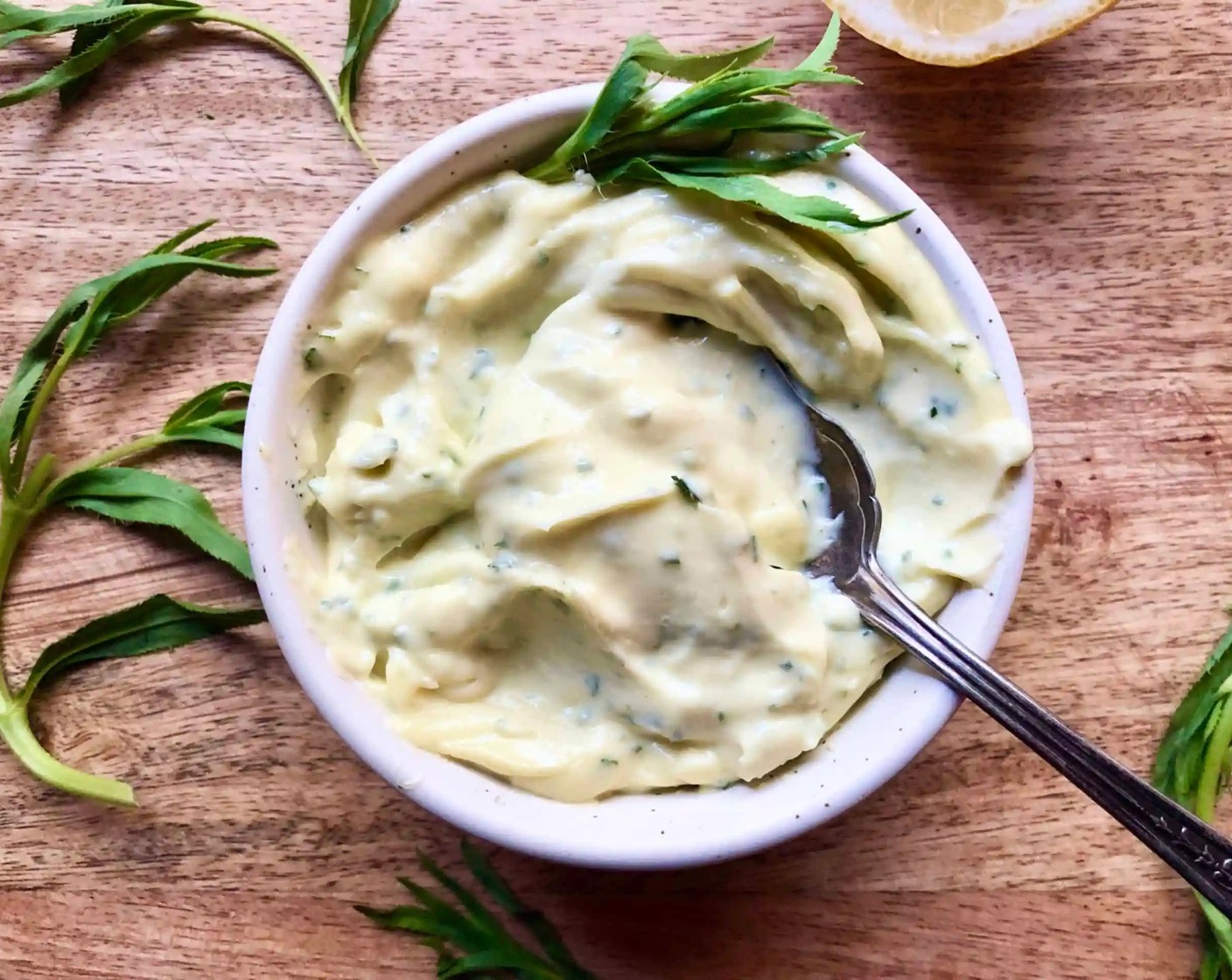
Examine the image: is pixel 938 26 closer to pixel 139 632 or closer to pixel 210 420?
pixel 210 420

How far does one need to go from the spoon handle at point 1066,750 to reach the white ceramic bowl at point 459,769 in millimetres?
46

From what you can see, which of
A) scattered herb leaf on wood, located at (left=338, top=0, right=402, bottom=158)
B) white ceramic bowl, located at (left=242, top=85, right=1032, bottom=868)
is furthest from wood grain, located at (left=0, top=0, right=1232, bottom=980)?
white ceramic bowl, located at (left=242, top=85, right=1032, bottom=868)

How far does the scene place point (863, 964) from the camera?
129 centimetres

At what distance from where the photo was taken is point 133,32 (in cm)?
131

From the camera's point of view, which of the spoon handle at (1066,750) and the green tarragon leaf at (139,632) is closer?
the spoon handle at (1066,750)

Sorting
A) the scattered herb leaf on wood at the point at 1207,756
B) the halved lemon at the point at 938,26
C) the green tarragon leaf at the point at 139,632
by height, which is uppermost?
the halved lemon at the point at 938,26

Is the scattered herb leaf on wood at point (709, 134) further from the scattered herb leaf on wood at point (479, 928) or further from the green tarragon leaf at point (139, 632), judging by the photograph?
the scattered herb leaf on wood at point (479, 928)

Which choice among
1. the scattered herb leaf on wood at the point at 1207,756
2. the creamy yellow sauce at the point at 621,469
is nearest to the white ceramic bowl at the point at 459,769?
the creamy yellow sauce at the point at 621,469

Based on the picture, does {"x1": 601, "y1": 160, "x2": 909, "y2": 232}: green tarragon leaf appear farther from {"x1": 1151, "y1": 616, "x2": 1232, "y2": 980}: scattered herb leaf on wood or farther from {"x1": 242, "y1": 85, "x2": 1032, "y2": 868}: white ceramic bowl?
{"x1": 1151, "y1": 616, "x2": 1232, "y2": 980}: scattered herb leaf on wood

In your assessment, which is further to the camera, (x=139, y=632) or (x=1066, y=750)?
(x=139, y=632)

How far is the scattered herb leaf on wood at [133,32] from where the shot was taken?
1284 millimetres

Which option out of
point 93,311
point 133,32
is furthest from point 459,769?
point 133,32

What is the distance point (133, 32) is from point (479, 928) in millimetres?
1119

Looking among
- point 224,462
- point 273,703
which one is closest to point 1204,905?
→ point 273,703
